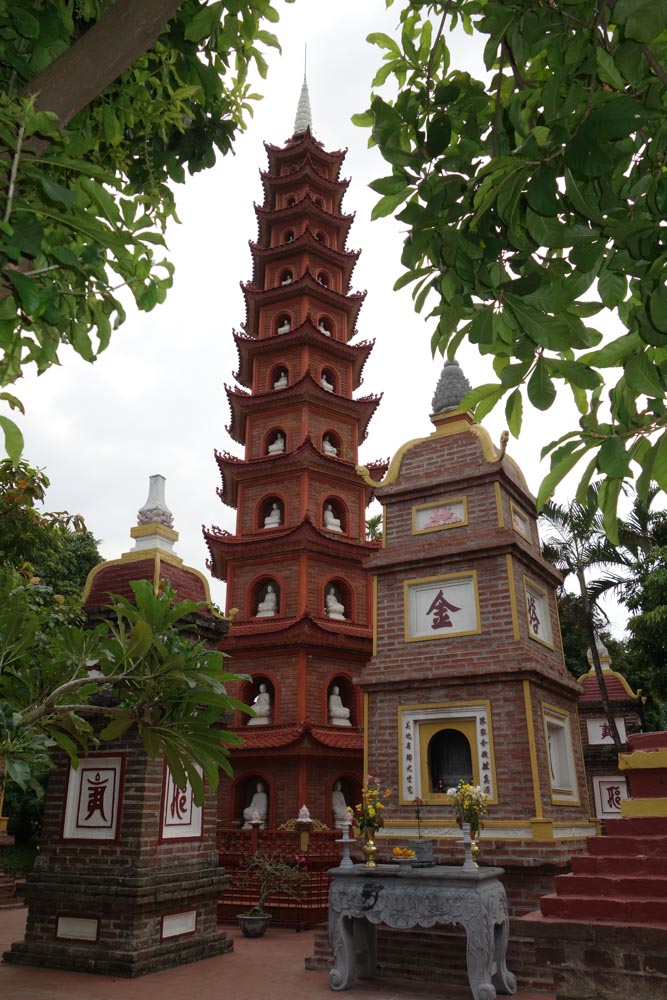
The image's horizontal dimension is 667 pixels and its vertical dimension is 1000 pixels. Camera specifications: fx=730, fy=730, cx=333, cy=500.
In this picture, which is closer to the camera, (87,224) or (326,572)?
(87,224)

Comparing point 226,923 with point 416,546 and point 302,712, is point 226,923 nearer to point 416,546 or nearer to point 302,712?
point 302,712

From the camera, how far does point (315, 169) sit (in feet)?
74.3

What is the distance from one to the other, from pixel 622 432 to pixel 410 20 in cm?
250

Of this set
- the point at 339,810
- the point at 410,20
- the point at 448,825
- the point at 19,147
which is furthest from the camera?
the point at 339,810

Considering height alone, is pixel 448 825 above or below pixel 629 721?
below

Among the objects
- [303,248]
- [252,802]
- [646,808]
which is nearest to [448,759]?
[646,808]

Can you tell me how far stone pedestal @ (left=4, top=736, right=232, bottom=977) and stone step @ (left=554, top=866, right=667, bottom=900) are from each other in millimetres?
5305

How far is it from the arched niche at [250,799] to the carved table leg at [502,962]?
25.3 ft

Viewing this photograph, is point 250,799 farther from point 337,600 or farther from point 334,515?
point 334,515

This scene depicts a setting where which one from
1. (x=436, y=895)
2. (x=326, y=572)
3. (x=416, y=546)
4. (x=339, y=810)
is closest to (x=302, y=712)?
(x=339, y=810)

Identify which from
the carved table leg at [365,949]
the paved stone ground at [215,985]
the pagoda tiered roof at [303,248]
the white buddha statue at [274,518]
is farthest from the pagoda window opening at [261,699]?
the pagoda tiered roof at [303,248]

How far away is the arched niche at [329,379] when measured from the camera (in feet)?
65.3

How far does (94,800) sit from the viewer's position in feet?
30.1

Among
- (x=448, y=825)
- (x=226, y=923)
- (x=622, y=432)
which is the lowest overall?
(x=226, y=923)
